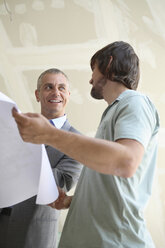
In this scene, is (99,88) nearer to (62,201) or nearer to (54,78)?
(62,201)

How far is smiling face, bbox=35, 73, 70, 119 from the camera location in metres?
1.77

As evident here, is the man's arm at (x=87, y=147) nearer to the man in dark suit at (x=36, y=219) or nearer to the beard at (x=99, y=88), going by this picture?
the beard at (x=99, y=88)

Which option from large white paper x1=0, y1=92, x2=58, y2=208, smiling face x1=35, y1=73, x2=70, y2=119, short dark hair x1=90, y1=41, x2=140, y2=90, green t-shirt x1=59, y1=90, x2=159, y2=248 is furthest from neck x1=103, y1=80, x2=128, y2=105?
smiling face x1=35, y1=73, x2=70, y2=119

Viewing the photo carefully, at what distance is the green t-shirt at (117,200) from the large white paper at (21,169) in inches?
4.5

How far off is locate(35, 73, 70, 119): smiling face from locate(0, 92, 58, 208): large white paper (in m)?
0.68

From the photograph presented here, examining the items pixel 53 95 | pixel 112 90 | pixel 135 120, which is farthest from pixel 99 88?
pixel 53 95

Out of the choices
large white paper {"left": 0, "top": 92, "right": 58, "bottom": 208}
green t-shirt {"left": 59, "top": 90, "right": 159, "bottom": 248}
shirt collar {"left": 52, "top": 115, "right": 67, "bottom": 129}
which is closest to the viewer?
green t-shirt {"left": 59, "top": 90, "right": 159, "bottom": 248}

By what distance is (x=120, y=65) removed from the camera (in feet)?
3.94

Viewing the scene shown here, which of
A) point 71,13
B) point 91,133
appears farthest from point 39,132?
point 91,133

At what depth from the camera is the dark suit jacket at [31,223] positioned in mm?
1399

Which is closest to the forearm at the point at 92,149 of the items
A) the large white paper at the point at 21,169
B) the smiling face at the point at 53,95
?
the large white paper at the point at 21,169

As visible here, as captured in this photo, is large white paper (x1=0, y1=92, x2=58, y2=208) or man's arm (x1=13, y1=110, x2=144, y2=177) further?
large white paper (x1=0, y1=92, x2=58, y2=208)

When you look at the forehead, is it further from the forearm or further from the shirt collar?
the forearm

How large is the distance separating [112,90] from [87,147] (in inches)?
17.8
